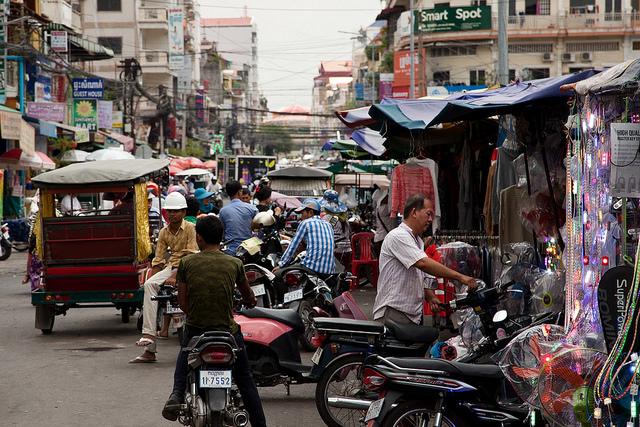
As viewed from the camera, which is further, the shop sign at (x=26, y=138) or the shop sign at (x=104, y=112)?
the shop sign at (x=104, y=112)

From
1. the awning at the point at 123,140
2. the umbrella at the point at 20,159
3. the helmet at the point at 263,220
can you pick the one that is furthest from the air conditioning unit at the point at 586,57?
the helmet at the point at 263,220

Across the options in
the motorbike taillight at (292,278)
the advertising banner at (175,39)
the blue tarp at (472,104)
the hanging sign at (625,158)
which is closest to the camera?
the hanging sign at (625,158)

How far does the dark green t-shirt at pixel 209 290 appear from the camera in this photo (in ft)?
21.9

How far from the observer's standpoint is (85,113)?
1580 inches

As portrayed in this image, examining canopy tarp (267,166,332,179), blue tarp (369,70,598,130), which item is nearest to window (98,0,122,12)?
canopy tarp (267,166,332,179)

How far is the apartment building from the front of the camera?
5938 cm

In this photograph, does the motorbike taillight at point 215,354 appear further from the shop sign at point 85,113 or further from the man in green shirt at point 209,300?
the shop sign at point 85,113

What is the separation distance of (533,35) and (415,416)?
5653 cm

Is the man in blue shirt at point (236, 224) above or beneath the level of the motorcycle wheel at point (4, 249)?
above

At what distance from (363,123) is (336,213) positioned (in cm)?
339

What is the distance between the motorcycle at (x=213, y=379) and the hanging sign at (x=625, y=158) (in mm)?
2618

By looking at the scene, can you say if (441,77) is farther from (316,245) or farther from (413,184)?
(316,245)

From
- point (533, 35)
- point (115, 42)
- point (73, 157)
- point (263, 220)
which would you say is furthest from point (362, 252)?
point (115, 42)

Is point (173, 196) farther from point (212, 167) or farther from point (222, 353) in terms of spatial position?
point (212, 167)
